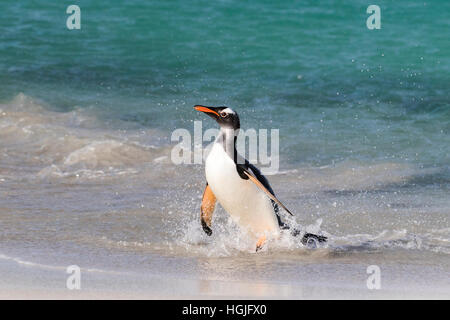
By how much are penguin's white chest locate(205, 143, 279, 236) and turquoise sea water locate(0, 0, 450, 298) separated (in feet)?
0.73

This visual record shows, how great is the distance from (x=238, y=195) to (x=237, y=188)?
0.19 ft

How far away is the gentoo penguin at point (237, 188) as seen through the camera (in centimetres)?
611

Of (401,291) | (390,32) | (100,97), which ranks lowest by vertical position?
(401,291)

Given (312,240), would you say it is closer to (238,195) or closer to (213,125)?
(238,195)

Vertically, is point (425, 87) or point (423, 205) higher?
point (425, 87)

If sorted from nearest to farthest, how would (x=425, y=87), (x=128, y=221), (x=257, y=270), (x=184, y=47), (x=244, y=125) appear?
1. (x=257, y=270)
2. (x=128, y=221)
3. (x=244, y=125)
4. (x=425, y=87)
5. (x=184, y=47)

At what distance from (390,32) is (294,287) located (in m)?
11.8

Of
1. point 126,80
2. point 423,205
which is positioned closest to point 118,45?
point 126,80

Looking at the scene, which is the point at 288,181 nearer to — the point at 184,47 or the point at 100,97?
the point at 100,97

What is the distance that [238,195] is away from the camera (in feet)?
20.4

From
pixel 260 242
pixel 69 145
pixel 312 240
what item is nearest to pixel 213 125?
pixel 69 145

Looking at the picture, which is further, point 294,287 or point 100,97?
point 100,97

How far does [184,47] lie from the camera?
15523 mm

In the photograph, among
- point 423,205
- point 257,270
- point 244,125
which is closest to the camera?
point 257,270
